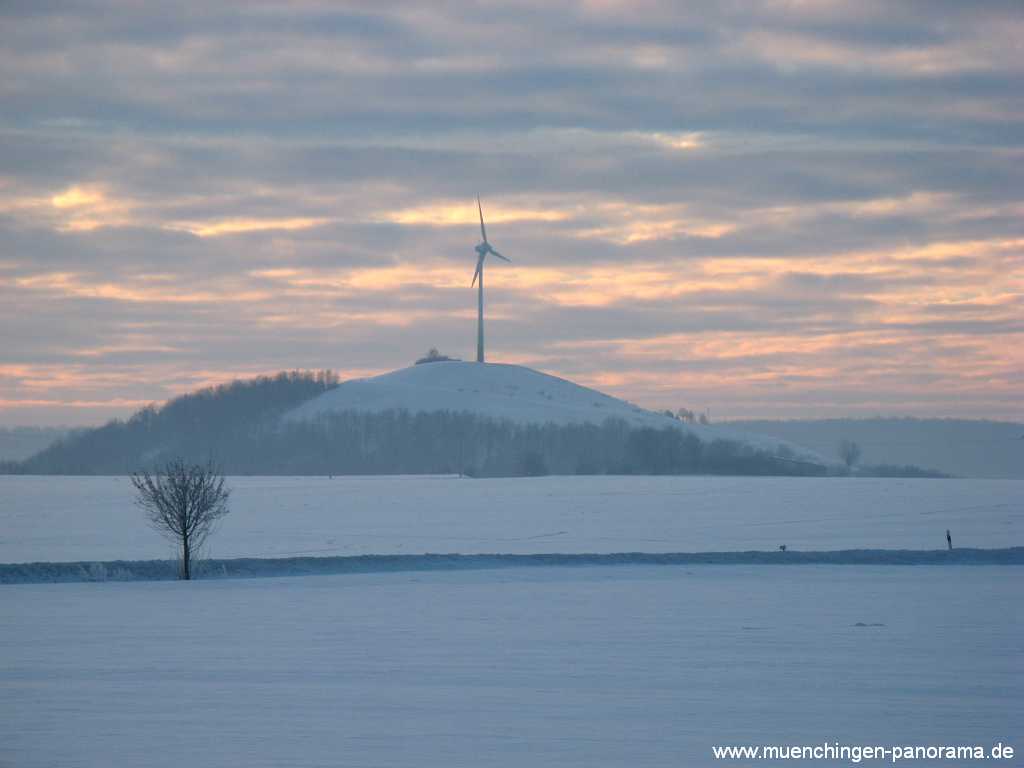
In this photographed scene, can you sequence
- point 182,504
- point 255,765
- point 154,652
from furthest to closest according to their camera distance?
point 182,504, point 154,652, point 255,765

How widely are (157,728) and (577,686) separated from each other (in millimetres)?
6940

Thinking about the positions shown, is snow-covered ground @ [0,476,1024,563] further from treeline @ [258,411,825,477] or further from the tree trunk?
treeline @ [258,411,825,477]

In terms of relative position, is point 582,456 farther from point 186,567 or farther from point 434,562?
point 186,567

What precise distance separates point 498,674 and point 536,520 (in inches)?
1844

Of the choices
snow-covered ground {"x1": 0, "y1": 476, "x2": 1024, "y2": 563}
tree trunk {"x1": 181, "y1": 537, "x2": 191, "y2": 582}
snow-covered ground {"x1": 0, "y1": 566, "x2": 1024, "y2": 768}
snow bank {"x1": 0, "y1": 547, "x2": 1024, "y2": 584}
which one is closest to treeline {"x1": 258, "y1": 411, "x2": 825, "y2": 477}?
snow-covered ground {"x1": 0, "y1": 476, "x2": 1024, "y2": 563}

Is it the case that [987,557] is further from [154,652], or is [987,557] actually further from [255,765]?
[255,765]

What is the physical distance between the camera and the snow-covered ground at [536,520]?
5422 cm

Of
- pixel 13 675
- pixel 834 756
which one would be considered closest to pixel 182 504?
pixel 13 675

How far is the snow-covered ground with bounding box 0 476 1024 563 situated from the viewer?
178 feet

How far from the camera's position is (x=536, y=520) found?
68250mm

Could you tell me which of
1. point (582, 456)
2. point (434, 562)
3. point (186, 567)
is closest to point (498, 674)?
point (434, 562)

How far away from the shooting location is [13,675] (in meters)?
21.3

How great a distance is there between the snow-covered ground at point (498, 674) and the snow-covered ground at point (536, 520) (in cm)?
1729

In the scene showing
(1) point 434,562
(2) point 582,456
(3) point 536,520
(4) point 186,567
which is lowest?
(1) point 434,562
